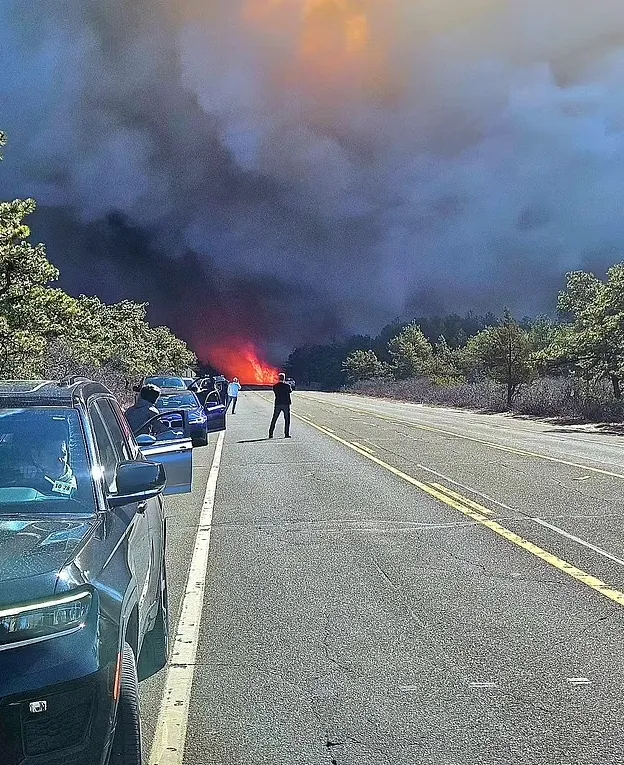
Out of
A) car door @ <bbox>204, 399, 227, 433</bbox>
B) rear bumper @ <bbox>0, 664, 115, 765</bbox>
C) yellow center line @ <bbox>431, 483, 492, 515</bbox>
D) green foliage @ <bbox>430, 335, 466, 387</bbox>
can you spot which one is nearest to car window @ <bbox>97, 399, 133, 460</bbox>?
rear bumper @ <bbox>0, 664, 115, 765</bbox>

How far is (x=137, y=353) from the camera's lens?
170ft

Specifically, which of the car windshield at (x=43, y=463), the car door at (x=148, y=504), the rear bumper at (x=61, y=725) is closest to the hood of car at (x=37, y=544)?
the car windshield at (x=43, y=463)

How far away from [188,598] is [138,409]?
573cm

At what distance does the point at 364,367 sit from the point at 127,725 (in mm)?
133904

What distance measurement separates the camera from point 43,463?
15.1ft

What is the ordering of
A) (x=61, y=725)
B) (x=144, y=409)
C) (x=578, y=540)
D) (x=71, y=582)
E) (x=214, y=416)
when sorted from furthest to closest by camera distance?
(x=214, y=416) → (x=144, y=409) → (x=578, y=540) → (x=71, y=582) → (x=61, y=725)

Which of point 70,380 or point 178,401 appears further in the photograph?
point 178,401

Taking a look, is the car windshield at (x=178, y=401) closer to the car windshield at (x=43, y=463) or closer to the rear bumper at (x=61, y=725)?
the car windshield at (x=43, y=463)

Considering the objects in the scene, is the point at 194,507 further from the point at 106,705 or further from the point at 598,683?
the point at 106,705

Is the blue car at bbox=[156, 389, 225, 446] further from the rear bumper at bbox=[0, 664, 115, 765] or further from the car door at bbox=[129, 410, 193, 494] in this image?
the rear bumper at bbox=[0, 664, 115, 765]

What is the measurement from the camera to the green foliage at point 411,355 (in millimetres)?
113006

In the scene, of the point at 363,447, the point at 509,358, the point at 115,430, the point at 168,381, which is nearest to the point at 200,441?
the point at 363,447

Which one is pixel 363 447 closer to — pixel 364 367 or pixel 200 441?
pixel 200 441

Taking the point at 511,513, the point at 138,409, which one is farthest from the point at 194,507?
the point at 511,513
